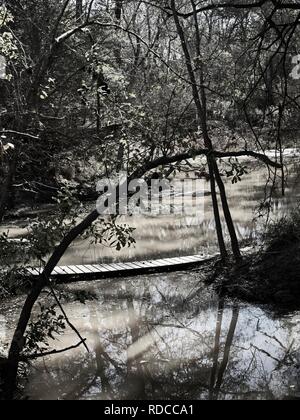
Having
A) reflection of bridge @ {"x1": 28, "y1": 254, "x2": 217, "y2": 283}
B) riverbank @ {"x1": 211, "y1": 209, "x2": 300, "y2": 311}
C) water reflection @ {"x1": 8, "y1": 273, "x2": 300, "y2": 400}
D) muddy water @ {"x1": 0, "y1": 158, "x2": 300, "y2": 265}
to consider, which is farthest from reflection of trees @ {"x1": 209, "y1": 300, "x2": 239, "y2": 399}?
muddy water @ {"x1": 0, "y1": 158, "x2": 300, "y2": 265}

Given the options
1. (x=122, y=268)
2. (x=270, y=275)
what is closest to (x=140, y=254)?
(x=122, y=268)

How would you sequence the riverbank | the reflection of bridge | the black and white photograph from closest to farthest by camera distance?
the black and white photograph → the riverbank → the reflection of bridge

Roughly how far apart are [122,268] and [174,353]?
3.29 m

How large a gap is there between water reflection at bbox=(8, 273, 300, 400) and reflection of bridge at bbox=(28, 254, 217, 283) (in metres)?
0.86

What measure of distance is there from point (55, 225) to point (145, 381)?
6.89 ft

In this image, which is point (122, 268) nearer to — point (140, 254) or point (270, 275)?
point (140, 254)

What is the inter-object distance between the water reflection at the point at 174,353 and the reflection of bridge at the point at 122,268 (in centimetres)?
86

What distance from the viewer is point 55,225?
14.1 feet

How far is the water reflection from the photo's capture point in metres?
5.39

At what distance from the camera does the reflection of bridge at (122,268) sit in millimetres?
9148

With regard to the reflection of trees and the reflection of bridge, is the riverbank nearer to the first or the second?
the reflection of trees

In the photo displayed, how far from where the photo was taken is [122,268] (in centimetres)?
938
